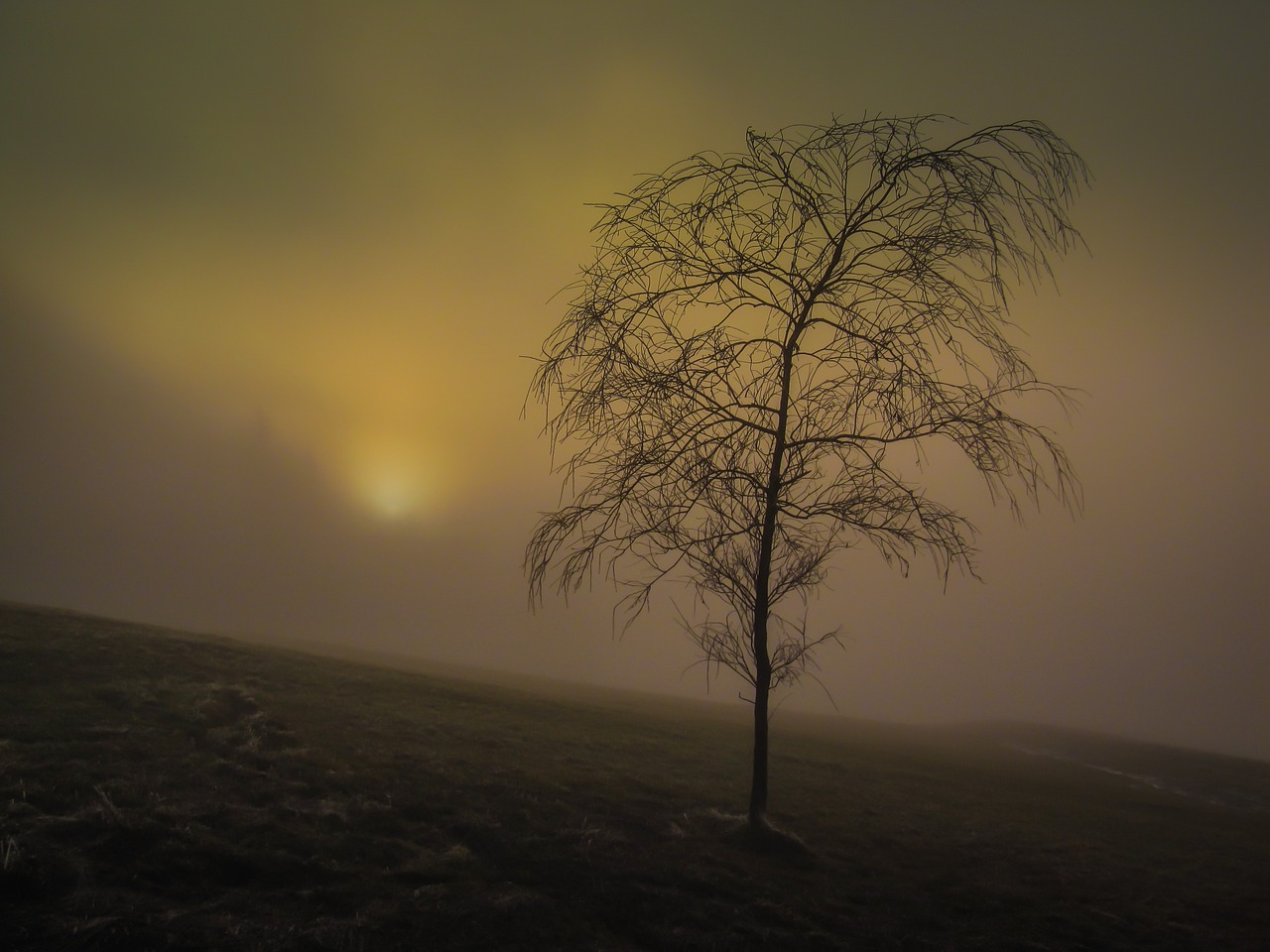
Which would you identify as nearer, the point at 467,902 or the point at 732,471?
the point at 467,902

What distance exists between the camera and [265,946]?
276 inches

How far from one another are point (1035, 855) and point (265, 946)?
12.2 meters

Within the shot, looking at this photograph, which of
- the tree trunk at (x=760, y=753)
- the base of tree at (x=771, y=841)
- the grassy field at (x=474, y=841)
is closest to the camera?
the grassy field at (x=474, y=841)

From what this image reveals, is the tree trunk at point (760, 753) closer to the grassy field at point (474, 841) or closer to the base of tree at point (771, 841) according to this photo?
the base of tree at point (771, 841)

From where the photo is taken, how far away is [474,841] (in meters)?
10.4

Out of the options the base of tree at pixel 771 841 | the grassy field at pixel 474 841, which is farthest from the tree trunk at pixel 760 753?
the grassy field at pixel 474 841

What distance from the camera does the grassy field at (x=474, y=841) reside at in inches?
311

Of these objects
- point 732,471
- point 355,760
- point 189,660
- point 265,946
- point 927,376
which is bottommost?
point 265,946

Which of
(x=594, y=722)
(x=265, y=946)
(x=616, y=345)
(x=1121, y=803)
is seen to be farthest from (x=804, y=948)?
(x=1121, y=803)

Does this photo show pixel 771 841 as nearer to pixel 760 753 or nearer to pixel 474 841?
pixel 760 753

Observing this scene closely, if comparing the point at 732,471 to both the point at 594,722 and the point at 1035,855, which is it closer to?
the point at 1035,855

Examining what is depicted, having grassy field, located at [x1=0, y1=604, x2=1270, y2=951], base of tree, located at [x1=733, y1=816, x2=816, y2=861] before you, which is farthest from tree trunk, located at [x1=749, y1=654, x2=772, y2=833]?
grassy field, located at [x1=0, y1=604, x2=1270, y2=951]

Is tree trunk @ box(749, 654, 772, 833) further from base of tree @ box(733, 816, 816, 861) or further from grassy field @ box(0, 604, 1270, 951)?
grassy field @ box(0, 604, 1270, 951)

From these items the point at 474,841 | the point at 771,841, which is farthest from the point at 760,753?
the point at 474,841
